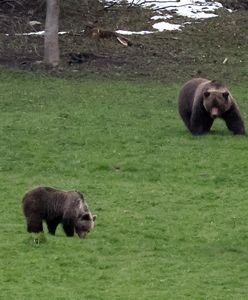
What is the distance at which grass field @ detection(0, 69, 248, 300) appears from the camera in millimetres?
10359

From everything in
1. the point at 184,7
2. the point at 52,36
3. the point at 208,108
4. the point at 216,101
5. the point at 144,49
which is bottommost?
the point at 184,7

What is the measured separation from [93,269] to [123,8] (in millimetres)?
28104

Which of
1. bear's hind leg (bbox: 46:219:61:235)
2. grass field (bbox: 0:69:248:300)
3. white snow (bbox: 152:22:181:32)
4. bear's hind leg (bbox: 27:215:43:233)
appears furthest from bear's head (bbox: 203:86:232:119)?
white snow (bbox: 152:22:181:32)

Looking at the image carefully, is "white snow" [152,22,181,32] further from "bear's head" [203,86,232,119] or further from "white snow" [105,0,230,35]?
"bear's head" [203,86,232,119]

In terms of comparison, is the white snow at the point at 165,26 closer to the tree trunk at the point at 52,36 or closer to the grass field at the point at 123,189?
the tree trunk at the point at 52,36

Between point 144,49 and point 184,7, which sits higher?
point 144,49

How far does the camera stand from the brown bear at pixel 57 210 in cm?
1230

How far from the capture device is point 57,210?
12.4m

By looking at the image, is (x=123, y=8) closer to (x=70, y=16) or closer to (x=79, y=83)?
(x=70, y=16)

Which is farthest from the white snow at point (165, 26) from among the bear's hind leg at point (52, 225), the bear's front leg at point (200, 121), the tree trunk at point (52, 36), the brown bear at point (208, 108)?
the bear's hind leg at point (52, 225)

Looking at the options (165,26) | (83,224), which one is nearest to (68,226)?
(83,224)

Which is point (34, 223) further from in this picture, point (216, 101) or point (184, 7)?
point (184, 7)

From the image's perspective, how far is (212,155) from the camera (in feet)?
61.9

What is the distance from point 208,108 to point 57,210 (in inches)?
323
